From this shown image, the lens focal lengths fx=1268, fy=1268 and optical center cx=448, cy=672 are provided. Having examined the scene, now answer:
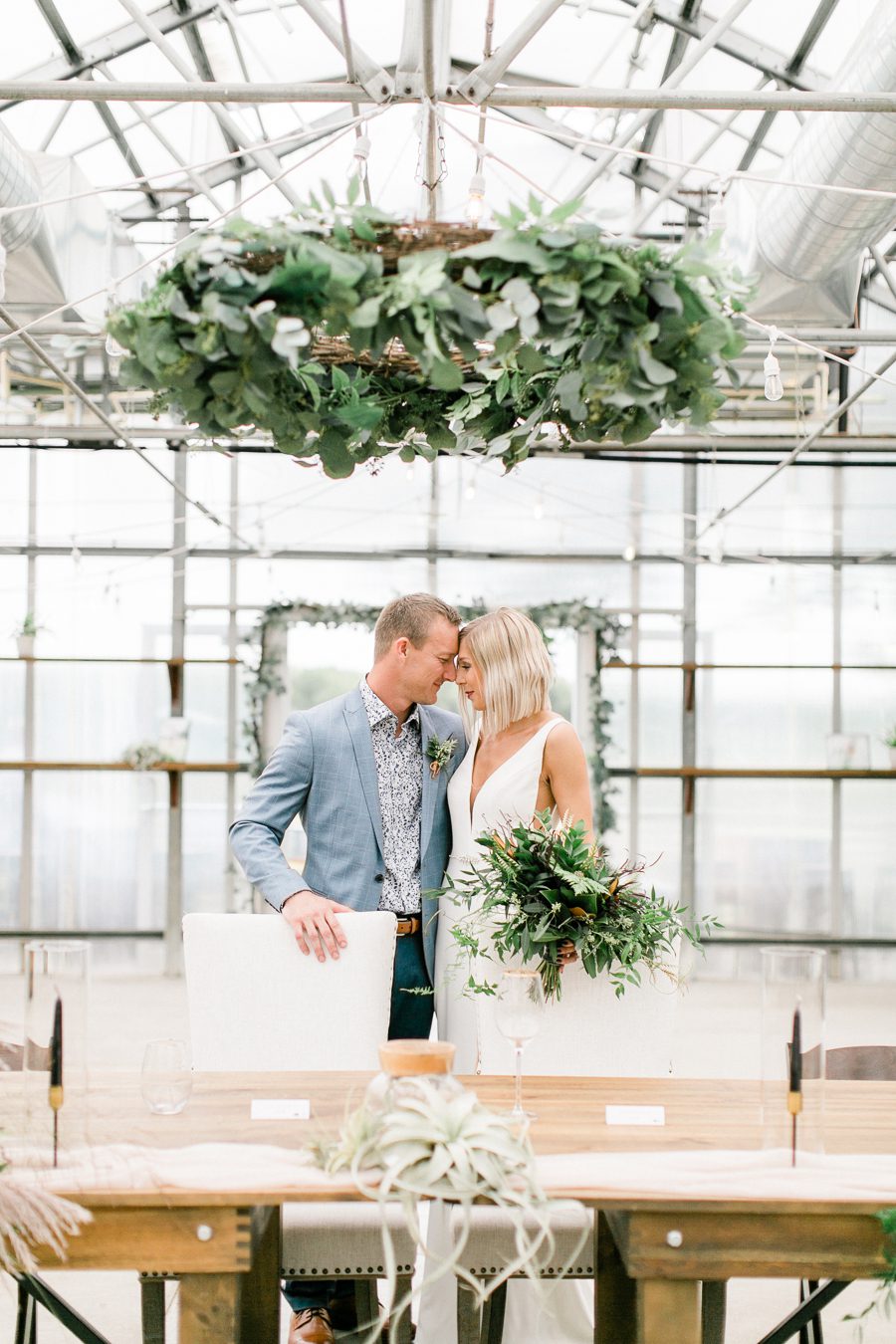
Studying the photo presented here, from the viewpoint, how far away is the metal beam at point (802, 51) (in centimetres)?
655

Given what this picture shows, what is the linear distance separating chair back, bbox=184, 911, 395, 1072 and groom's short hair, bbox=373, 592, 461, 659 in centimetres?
89

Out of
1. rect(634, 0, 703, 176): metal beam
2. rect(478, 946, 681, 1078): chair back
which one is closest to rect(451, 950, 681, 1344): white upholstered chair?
rect(478, 946, 681, 1078): chair back

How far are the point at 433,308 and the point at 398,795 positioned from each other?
176 cm

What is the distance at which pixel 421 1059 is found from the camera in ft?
5.90

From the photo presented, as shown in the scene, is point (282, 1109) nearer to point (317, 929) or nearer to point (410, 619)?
point (317, 929)

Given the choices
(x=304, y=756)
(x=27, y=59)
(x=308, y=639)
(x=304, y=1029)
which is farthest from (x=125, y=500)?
(x=304, y=1029)

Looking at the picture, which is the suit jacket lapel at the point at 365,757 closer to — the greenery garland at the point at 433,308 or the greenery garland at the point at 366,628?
the greenery garland at the point at 433,308

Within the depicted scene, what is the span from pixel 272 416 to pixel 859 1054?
198 cm

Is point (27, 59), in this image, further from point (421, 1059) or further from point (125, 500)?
point (421, 1059)

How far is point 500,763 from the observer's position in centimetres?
332

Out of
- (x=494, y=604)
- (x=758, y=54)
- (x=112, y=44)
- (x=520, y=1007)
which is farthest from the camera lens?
(x=494, y=604)

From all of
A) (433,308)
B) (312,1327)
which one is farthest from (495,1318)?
(433,308)

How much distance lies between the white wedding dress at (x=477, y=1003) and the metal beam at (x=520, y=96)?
1.51m

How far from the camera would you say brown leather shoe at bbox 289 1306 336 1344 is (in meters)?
2.75
